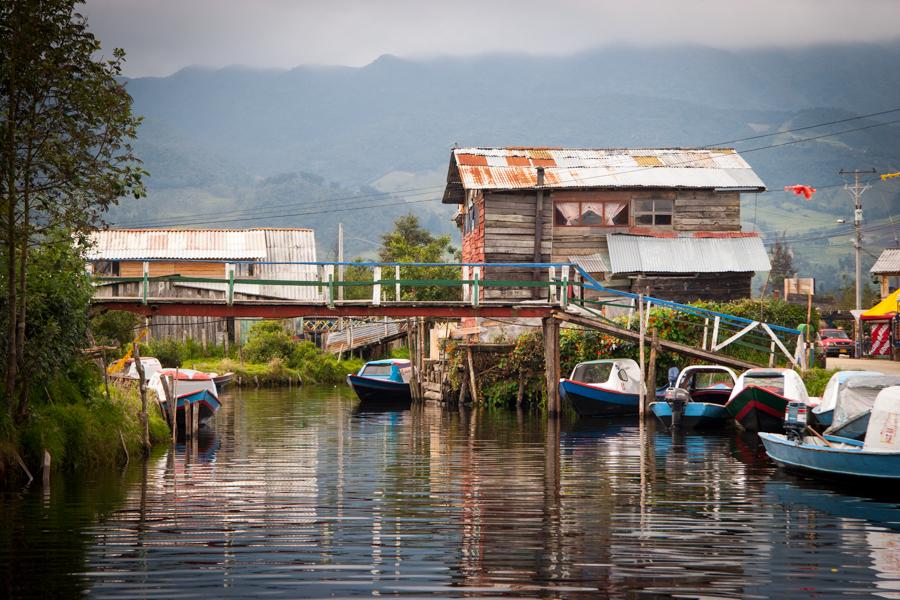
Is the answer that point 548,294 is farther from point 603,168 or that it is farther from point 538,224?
point 603,168

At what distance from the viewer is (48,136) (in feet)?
66.0

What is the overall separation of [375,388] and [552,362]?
13.8 m

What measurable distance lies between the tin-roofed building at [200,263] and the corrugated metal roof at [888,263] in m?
43.8

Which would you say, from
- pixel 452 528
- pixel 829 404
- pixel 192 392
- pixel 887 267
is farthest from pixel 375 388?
pixel 887 267

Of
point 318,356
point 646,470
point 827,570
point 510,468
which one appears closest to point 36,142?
point 510,468

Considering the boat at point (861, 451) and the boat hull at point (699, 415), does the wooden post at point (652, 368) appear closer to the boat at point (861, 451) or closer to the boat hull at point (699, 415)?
the boat hull at point (699, 415)

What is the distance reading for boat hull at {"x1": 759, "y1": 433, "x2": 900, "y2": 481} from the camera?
60.8ft

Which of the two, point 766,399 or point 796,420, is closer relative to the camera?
point 796,420

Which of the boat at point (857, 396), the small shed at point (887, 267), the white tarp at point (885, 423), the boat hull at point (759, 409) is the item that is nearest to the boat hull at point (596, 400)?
the boat hull at point (759, 409)

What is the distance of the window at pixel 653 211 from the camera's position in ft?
155

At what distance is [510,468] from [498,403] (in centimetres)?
2190

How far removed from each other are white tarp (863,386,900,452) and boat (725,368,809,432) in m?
10.1

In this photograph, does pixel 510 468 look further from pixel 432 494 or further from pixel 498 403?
pixel 498 403

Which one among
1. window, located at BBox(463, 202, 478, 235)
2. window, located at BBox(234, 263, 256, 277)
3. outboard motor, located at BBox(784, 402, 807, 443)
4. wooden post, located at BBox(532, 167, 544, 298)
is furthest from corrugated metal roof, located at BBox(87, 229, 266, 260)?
outboard motor, located at BBox(784, 402, 807, 443)
